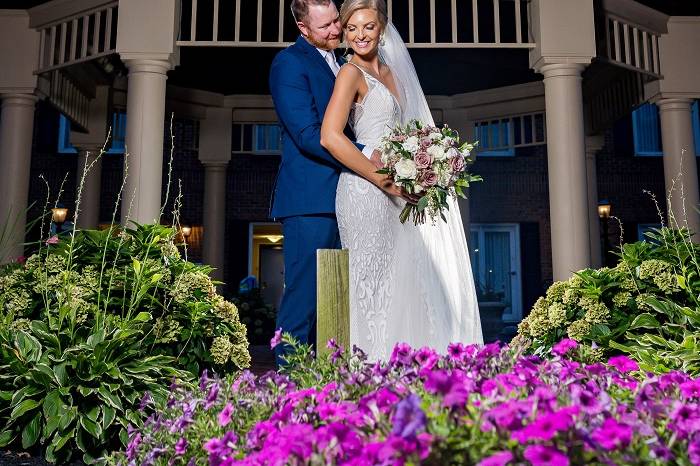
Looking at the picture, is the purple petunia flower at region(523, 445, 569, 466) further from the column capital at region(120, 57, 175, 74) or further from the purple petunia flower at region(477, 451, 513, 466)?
the column capital at region(120, 57, 175, 74)

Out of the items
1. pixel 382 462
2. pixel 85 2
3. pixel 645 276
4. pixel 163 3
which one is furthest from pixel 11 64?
pixel 382 462

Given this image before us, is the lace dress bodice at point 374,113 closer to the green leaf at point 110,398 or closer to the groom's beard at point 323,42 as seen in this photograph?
the groom's beard at point 323,42

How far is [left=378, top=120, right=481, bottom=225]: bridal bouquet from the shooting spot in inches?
103

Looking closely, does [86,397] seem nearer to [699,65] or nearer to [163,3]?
[163,3]

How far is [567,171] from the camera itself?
6.29m

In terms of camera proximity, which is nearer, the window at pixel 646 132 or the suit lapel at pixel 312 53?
the suit lapel at pixel 312 53

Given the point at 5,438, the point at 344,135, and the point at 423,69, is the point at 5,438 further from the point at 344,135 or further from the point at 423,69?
the point at 423,69

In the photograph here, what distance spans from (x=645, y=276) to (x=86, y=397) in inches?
134

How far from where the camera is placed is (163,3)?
20.5 ft

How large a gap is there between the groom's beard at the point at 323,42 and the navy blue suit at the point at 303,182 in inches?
1.0

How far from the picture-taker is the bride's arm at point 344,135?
2830 millimetres

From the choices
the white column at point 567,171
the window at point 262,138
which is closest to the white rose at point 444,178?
the white column at point 567,171

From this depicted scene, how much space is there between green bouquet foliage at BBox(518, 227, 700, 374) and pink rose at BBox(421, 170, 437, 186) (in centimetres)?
169

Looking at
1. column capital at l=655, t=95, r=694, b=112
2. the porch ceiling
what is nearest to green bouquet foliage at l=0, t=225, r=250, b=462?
the porch ceiling
